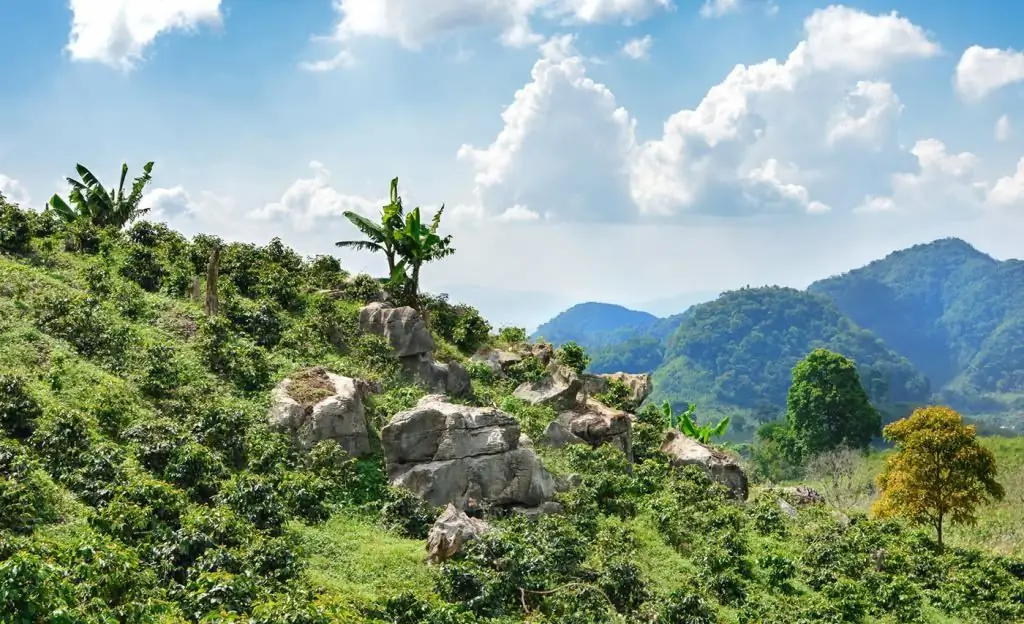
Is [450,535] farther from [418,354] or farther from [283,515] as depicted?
[418,354]

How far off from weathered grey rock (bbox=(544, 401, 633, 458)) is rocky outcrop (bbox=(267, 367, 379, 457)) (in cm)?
740

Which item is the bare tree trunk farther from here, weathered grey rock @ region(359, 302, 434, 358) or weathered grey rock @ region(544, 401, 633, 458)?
weathered grey rock @ region(544, 401, 633, 458)

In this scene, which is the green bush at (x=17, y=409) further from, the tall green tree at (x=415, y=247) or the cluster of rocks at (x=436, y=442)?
the tall green tree at (x=415, y=247)

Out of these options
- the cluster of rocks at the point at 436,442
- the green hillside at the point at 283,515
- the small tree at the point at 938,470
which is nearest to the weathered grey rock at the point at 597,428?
the green hillside at the point at 283,515

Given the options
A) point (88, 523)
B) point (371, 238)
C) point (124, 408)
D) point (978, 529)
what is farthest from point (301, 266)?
point (978, 529)

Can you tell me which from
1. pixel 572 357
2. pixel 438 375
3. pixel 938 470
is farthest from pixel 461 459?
pixel 938 470

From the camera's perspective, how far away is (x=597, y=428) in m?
27.0

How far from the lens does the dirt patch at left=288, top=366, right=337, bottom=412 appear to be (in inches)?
834

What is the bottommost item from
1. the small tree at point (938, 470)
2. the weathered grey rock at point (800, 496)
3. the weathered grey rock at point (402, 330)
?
the weathered grey rock at point (800, 496)

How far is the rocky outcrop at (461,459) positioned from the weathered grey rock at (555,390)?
8.20 metres

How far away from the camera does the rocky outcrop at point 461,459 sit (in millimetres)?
19562

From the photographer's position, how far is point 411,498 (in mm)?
18344

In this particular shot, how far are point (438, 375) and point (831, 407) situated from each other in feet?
142

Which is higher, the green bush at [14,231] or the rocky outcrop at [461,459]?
the green bush at [14,231]
